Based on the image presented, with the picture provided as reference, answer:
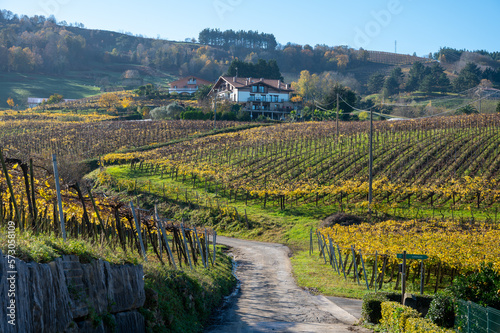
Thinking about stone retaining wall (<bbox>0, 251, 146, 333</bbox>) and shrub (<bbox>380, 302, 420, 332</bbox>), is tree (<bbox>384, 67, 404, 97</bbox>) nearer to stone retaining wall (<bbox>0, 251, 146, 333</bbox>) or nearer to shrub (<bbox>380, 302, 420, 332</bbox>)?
shrub (<bbox>380, 302, 420, 332</bbox>)

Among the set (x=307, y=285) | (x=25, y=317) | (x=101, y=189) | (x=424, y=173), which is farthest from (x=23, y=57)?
(x=25, y=317)

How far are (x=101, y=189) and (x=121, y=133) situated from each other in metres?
24.7

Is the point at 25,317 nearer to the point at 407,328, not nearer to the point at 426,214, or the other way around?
the point at 407,328

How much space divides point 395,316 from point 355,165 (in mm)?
31790

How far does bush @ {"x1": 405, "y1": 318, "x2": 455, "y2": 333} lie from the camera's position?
10379 mm

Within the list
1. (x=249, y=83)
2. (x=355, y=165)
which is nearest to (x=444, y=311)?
(x=355, y=165)

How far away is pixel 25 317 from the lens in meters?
6.75

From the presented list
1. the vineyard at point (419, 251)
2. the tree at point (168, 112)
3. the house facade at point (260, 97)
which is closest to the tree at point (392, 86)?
the house facade at point (260, 97)

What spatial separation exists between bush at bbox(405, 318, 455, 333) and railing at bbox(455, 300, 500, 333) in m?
0.40

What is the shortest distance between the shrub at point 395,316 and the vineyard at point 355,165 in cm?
2031

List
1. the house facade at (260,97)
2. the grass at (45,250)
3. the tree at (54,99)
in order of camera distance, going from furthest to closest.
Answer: the tree at (54,99) < the house facade at (260,97) < the grass at (45,250)

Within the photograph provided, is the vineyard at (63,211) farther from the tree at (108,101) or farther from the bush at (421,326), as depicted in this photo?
the tree at (108,101)

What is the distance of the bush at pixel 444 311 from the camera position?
11883 millimetres

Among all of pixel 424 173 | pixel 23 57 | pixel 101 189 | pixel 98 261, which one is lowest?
pixel 101 189
